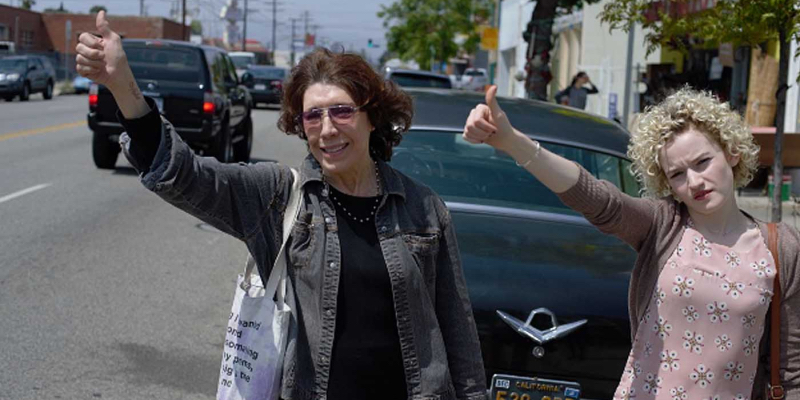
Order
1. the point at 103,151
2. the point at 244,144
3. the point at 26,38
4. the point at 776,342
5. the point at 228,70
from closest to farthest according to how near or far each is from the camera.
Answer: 1. the point at 776,342
2. the point at 103,151
3. the point at 228,70
4. the point at 244,144
5. the point at 26,38

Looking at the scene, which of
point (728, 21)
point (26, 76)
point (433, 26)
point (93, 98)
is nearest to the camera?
point (728, 21)

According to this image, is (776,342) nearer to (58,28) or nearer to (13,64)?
(13,64)

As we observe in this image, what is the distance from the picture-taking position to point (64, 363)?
19.4ft

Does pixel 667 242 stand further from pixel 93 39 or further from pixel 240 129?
pixel 240 129

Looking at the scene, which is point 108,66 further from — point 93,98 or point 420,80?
point 420,80

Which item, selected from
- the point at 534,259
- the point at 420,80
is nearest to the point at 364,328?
the point at 534,259

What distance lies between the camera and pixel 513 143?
Result: 2.76m

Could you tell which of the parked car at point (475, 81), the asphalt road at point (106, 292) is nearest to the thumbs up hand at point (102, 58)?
the asphalt road at point (106, 292)

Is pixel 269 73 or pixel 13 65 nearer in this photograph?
pixel 13 65

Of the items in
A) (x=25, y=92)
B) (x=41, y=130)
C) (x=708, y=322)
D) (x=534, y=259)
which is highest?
(x=708, y=322)

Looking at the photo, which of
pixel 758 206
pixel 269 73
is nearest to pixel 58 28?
pixel 269 73

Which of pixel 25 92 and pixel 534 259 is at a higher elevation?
pixel 534 259

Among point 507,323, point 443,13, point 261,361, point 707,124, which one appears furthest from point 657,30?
point 443,13

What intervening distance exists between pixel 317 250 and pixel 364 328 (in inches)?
9.6
